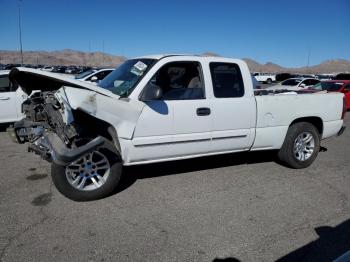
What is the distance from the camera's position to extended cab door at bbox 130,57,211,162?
4465 mm

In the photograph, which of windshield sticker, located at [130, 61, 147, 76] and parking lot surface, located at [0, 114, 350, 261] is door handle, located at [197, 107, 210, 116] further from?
parking lot surface, located at [0, 114, 350, 261]

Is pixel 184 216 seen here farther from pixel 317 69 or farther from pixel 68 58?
pixel 68 58

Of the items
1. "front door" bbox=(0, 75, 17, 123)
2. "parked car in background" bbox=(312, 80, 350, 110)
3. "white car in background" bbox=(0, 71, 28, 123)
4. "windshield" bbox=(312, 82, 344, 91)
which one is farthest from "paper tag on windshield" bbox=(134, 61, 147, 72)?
"windshield" bbox=(312, 82, 344, 91)

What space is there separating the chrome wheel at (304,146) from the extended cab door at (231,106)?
3.64 ft

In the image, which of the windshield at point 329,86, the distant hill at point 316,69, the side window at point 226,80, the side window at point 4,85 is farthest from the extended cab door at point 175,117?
the distant hill at point 316,69

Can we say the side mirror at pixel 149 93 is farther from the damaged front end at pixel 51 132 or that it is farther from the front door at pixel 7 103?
the front door at pixel 7 103

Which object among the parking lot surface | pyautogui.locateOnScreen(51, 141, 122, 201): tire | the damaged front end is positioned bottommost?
the parking lot surface

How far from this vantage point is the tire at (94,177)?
4.23 meters

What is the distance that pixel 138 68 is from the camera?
15.7ft

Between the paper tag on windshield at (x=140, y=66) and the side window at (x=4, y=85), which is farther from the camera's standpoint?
the side window at (x=4, y=85)

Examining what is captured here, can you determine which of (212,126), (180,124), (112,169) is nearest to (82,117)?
(112,169)

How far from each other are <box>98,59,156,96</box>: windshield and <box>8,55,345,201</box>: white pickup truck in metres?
0.02

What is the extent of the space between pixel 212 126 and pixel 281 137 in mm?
1477

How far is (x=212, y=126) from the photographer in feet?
16.1
